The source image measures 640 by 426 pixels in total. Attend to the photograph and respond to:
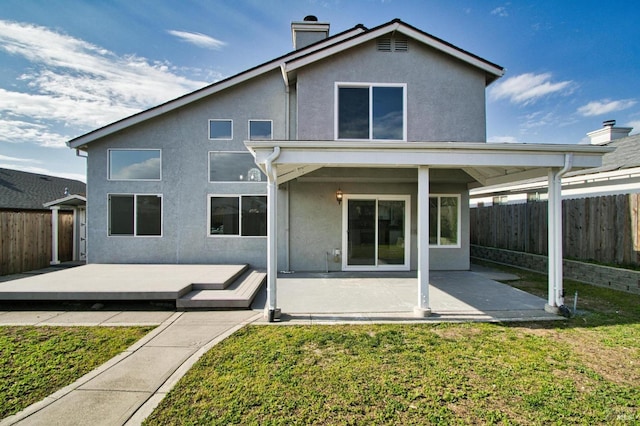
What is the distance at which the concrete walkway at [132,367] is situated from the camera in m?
2.76

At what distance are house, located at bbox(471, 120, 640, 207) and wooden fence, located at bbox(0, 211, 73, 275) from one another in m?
16.6

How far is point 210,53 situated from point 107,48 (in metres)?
3.81

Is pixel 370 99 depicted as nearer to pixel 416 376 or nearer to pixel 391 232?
pixel 391 232

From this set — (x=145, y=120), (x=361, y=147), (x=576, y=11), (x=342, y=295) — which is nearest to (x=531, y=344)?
(x=342, y=295)

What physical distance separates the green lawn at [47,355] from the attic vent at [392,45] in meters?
9.21

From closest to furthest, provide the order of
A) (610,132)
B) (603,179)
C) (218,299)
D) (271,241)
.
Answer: (271,241)
(218,299)
(603,179)
(610,132)

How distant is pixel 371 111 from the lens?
8.36 metres

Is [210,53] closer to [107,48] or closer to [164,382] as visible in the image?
[107,48]

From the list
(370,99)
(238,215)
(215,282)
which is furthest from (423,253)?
(238,215)

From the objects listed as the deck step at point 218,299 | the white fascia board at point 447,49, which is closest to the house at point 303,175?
the white fascia board at point 447,49

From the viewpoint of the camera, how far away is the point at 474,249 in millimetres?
13492

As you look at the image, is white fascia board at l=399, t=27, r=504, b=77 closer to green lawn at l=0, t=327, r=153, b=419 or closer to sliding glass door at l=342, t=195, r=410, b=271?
sliding glass door at l=342, t=195, r=410, b=271

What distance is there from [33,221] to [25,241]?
72cm

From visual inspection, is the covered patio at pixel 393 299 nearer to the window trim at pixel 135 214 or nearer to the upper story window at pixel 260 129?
the window trim at pixel 135 214
